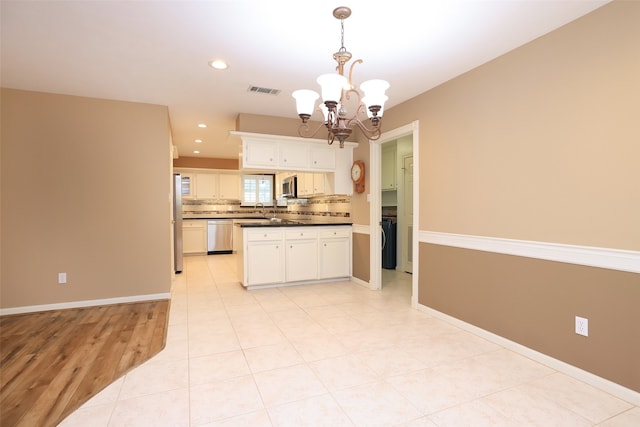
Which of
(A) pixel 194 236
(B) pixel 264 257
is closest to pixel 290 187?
(B) pixel 264 257

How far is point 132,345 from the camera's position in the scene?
2.69m

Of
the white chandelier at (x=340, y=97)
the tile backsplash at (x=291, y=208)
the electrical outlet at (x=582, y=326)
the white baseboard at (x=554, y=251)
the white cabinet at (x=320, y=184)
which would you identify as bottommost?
the electrical outlet at (x=582, y=326)

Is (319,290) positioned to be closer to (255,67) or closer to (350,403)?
(350,403)

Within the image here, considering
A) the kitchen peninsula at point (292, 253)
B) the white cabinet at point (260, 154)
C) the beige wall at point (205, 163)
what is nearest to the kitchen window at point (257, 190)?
the beige wall at point (205, 163)

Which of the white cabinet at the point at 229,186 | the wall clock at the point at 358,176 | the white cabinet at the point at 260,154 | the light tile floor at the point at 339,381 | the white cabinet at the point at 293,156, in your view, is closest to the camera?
the light tile floor at the point at 339,381

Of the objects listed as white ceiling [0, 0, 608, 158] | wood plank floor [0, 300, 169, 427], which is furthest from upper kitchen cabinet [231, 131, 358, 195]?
wood plank floor [0, 300, 169, 427]

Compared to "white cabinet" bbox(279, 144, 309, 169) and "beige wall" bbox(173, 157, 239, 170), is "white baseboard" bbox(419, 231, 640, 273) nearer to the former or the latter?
"white cabinet" bbox(279, 144, 309, 169)

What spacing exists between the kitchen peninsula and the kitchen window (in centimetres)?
372

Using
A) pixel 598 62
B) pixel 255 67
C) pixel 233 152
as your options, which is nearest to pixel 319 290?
pixel 255 67

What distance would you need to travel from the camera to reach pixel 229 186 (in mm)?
8258

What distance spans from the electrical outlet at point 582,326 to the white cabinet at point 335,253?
3062 millimetres

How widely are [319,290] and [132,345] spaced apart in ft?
7.60

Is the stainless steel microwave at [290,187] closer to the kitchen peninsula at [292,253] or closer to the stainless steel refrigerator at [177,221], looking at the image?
the kitchen peninsula at [292,253]

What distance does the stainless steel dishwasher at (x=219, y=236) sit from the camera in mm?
7915
